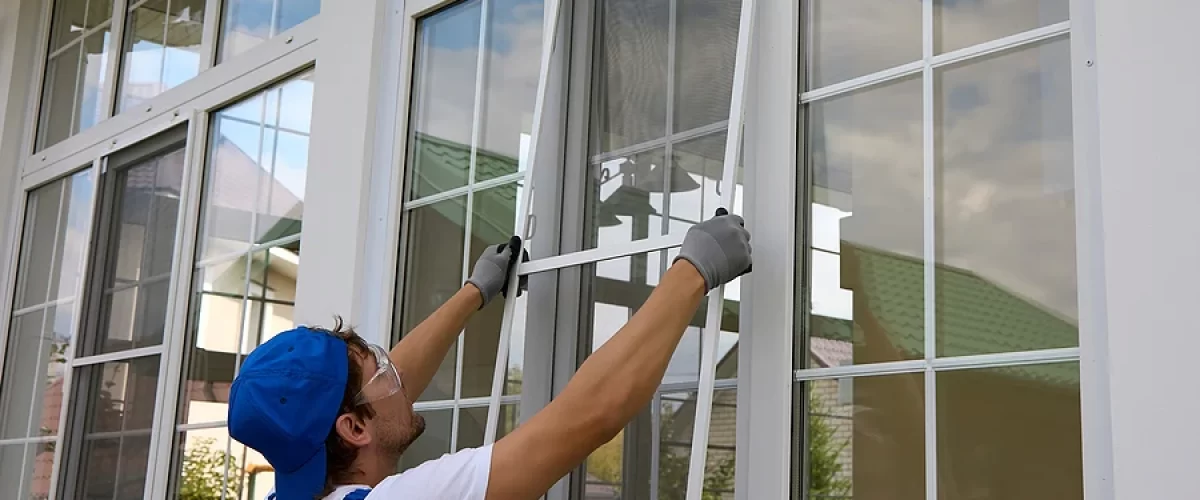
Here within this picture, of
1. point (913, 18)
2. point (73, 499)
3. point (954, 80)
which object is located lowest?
point (73, 499)

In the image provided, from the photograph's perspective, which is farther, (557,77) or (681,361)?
(557,77)

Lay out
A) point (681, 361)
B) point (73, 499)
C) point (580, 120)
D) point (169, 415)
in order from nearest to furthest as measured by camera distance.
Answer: point (681, 361) → point (580, 120) → point (169, 415) → point (73, 499)

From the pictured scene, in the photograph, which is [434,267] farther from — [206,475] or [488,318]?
[206,475]

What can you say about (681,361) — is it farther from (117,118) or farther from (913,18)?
(117,118)

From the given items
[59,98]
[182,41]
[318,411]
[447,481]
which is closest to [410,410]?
[318,411]

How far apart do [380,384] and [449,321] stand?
20.4 inches

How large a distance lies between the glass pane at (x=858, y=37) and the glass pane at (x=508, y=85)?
83 cm

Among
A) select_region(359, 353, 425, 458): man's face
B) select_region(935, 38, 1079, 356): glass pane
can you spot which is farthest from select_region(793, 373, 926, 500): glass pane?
→ select_region(359, 353, 425, 458): man's face

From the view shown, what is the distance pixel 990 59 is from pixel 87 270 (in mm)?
3834

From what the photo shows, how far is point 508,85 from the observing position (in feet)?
9.45

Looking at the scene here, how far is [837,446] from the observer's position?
6.50ft

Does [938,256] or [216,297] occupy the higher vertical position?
[216,297]

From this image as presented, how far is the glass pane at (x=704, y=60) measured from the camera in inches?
90.0

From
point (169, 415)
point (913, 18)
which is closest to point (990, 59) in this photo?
point (913, 18)
